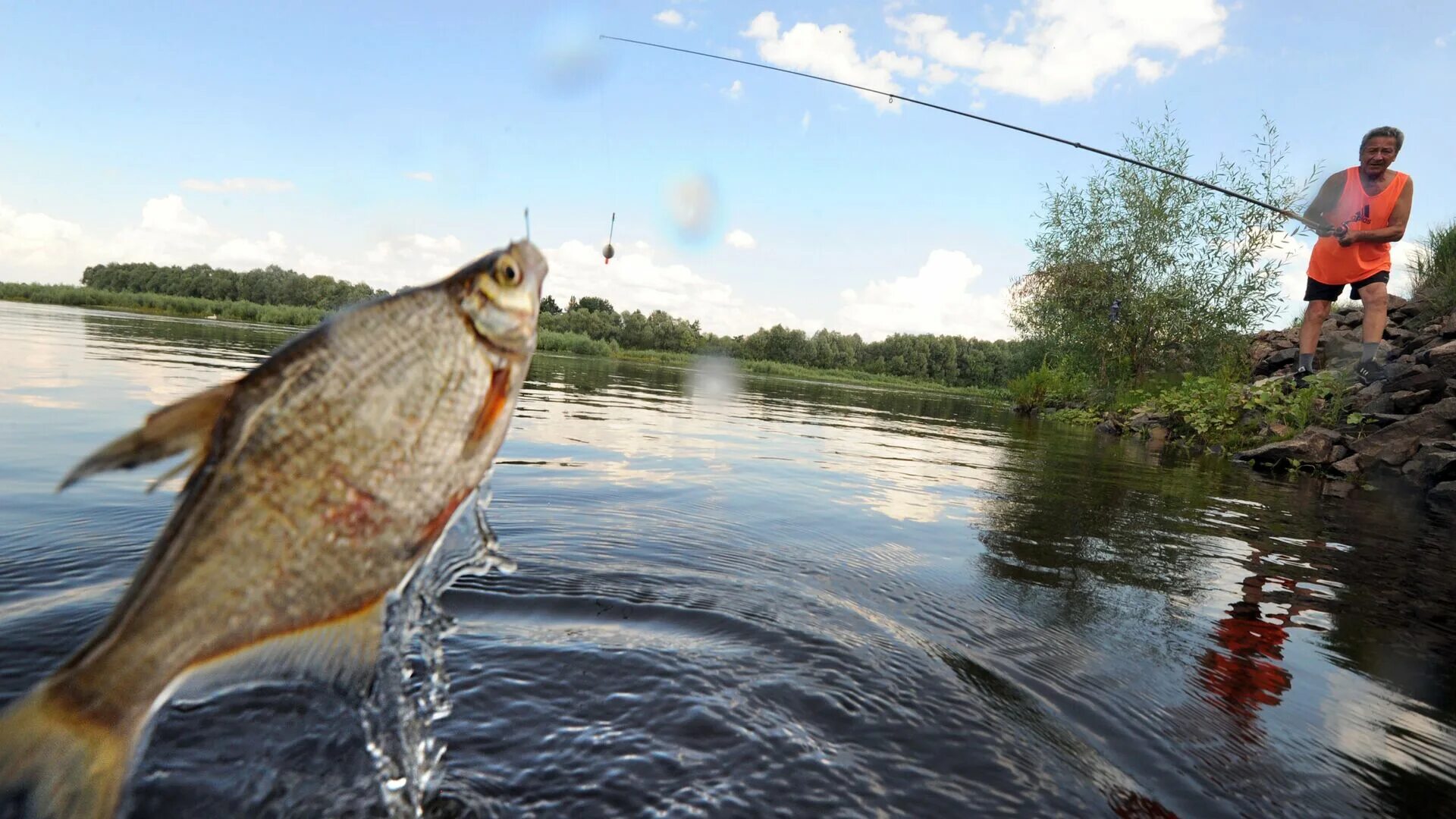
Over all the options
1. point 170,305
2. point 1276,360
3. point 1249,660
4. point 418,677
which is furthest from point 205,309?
point 1249,660

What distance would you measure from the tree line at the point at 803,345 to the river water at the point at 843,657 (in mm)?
69785

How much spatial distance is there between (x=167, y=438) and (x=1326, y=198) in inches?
538

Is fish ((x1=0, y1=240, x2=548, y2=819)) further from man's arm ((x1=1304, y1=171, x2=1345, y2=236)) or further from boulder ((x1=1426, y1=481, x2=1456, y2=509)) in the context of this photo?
man's arm ((x1=1304, y1=171, x2=1345, y2=236))

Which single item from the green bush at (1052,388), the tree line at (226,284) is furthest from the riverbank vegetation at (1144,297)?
the tree line at (226,284)

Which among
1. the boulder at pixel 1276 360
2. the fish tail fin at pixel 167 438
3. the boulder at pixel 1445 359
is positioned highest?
the boulder at pixel 1276 360

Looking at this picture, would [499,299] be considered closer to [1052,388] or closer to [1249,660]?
[1249,660]

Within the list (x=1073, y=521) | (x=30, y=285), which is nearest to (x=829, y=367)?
(x=30, y=285)

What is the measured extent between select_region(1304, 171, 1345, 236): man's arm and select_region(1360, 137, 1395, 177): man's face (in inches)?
14.4

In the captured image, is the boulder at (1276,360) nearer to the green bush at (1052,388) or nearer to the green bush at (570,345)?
the green bush at (1052,388)

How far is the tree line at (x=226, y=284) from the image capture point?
50.3 metres

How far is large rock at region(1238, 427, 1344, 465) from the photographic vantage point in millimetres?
12047

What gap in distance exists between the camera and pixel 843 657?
3312 millimetres

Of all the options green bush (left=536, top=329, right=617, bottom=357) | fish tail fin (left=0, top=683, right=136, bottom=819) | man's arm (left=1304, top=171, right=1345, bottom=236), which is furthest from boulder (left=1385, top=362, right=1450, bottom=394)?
green bush (left=536, top=329, right=617, bottom=357)

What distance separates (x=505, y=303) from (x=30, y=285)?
98826mm
